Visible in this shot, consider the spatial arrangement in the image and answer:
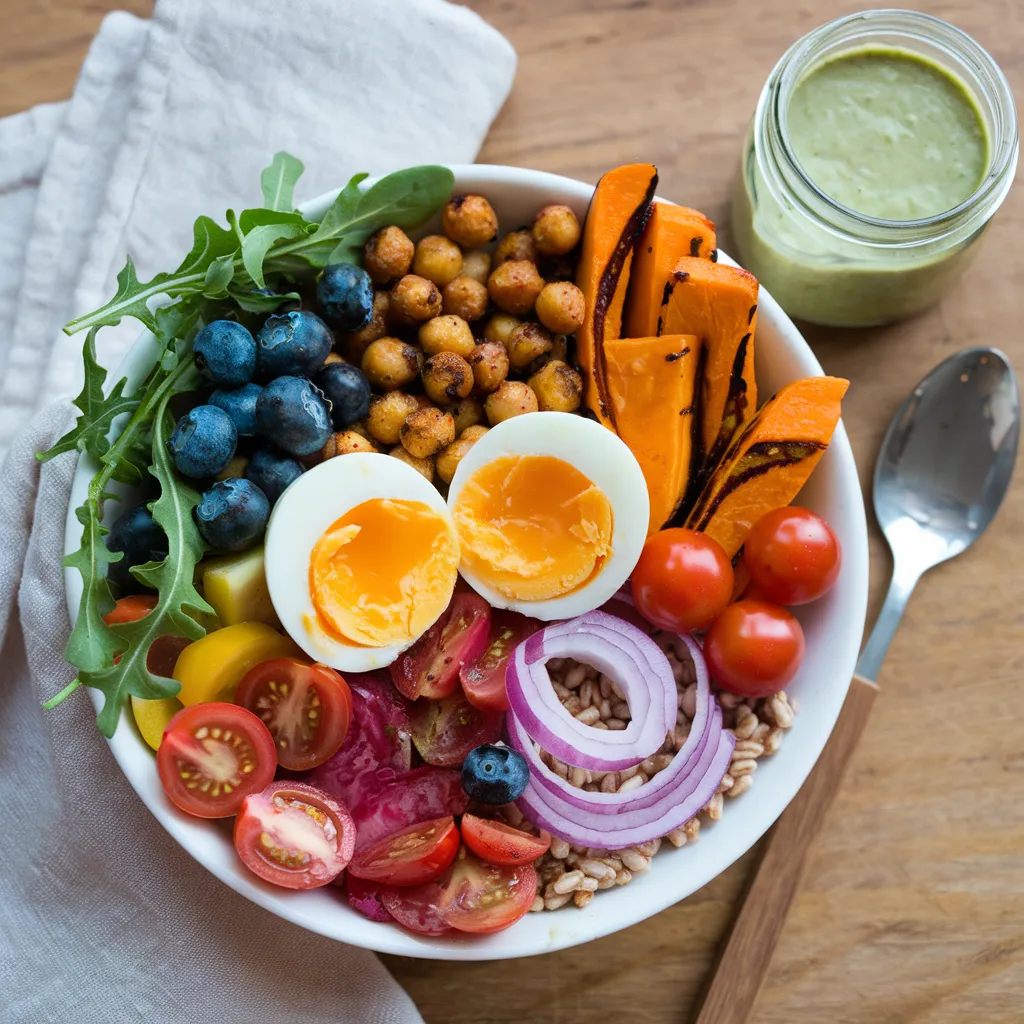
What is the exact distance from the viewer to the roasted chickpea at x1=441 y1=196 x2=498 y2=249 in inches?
62.6

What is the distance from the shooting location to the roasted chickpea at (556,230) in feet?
5.20

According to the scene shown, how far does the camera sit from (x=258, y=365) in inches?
58.4

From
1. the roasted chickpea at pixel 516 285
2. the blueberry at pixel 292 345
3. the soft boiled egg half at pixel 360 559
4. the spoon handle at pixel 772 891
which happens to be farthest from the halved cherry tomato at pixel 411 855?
the roasted chickpea at pixel 516 285

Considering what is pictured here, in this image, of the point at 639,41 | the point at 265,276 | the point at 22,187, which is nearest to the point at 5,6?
the point at 22,187

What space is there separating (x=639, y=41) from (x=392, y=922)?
1.54 m

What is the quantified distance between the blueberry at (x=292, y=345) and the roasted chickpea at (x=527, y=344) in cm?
29

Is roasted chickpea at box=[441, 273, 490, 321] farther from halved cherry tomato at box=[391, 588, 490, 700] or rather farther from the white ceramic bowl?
halved cherry tomato at box=[391, 588, 490, 700]

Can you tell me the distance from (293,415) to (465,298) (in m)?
0.36

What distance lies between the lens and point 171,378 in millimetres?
1457

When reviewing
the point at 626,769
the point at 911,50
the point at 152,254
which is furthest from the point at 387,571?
the point at 911,50

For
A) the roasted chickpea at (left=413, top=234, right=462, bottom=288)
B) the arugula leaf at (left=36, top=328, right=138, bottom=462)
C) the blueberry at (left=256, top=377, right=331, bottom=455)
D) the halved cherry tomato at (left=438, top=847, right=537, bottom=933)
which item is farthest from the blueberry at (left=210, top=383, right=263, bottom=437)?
the halved cherry tomato at (left=438, top=847, right=537, bottom=933)

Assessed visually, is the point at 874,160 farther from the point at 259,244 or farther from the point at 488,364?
the point at 259,244

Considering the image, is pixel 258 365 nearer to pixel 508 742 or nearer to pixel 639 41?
pixel 508 742

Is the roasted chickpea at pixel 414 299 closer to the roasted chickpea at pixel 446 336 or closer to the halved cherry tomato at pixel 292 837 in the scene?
the roasted chickpea at pixel 446 336
